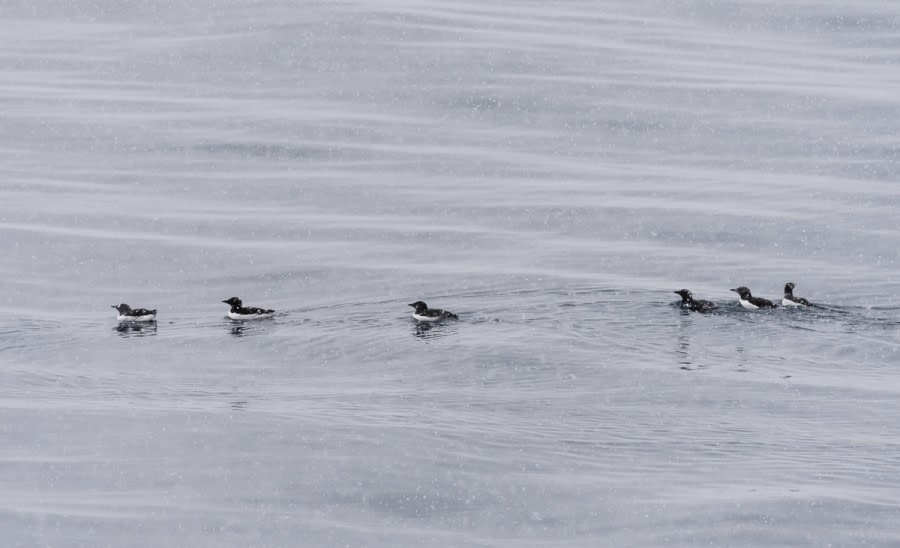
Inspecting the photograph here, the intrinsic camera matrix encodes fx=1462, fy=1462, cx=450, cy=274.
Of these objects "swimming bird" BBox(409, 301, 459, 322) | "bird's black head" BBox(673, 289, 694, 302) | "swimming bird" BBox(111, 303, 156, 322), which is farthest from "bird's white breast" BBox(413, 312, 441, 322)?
"swimming bird" BBox(111, 303, 156, 322)

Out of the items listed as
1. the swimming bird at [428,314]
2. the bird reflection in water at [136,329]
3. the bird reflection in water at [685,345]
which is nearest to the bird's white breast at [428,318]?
the swimming bird at [428,314]

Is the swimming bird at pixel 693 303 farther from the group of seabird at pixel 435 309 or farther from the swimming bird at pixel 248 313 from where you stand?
the swimming bird at pixel 248 313

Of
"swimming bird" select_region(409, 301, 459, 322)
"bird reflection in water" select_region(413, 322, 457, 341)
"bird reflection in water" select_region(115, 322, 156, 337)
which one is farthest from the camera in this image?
"swimming bird" select_region(409, 301, 459, 322)

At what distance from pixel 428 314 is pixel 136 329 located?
4.44m

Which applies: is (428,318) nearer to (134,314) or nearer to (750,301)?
(134,314)

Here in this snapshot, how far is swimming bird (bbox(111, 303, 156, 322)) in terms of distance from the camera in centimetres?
2250

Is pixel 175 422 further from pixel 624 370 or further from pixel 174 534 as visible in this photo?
pixel 624 370

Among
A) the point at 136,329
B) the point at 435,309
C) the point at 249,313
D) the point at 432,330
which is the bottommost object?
the point at 136,329

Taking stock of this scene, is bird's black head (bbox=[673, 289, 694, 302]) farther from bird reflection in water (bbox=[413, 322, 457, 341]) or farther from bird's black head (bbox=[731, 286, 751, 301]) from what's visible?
bird reflection in water (bbox=[413, 322, 457, 341])

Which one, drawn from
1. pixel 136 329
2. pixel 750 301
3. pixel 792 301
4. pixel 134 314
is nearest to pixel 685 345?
pixel 750 301

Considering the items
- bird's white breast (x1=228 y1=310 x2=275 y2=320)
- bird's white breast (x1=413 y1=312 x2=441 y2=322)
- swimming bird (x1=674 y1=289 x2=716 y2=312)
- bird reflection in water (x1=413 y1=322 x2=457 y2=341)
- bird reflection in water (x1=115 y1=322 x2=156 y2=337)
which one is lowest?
bird reflection in water (x1=115 y1=322 x2=156 y2=337)

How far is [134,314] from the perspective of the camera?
22.6 meters

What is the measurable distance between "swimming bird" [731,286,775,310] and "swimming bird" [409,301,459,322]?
444 centimetres

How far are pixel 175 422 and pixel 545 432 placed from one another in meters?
4.38
